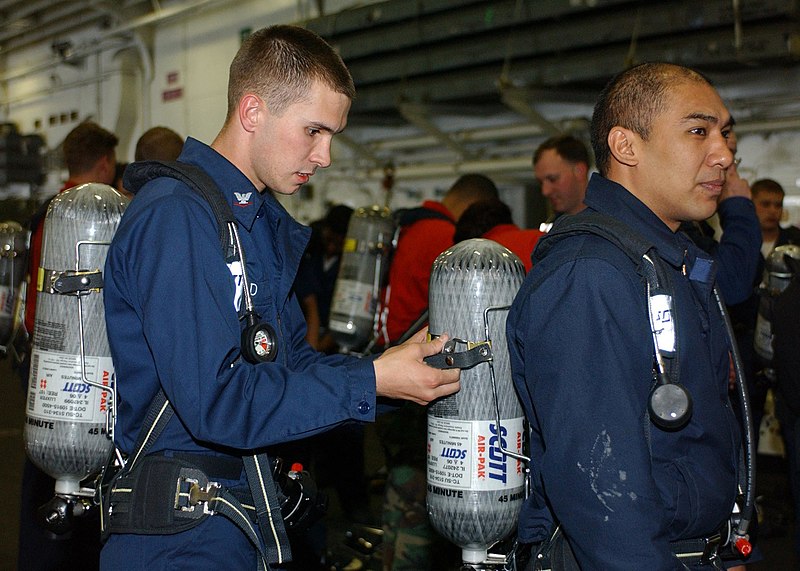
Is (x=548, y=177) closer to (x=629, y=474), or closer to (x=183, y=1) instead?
(x=629, y=474)

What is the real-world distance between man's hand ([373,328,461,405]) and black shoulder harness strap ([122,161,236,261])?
38 centimetres

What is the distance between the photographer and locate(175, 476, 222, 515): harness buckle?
1659mm

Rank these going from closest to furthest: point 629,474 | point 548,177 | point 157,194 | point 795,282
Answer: point 629,474 < point 157,194 < point 795,282 < point 548,177

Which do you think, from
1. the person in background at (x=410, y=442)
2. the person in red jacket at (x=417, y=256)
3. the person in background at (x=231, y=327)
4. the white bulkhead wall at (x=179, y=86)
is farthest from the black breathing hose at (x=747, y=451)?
the white bulkhead wall at (x=179, y=86)

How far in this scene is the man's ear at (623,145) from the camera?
5.83 ft

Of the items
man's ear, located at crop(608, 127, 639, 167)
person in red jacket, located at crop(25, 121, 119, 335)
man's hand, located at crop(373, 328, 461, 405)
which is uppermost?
person in red jacket, located at crop(25, 121, 119, 335)

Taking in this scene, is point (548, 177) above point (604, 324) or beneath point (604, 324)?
above

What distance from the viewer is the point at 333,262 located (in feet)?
20.0

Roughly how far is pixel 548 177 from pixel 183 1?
8.56m

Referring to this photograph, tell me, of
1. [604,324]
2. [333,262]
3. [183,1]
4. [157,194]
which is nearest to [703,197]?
[604,324]

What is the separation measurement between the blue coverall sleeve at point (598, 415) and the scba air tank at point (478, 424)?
16.8 inches

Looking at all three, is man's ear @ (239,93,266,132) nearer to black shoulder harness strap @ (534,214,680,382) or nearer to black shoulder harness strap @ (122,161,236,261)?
black shoulder harness strap @ (122,161,236,261)

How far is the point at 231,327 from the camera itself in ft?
5.31

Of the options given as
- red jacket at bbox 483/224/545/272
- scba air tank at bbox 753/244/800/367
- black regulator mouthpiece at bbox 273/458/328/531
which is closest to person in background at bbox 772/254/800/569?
scba air tank at bbox 753/244/800/367
